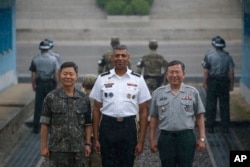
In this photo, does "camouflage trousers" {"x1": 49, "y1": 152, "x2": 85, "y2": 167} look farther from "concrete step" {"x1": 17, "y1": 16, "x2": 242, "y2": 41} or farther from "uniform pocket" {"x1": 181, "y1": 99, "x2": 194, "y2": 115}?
"concrete step" {"x1": 17, "y1": 16, "x2": 242, "y2": 41}

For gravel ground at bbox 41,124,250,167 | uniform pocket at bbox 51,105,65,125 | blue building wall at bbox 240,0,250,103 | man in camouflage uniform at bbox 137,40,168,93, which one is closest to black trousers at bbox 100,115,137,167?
uniform pocket at bbox 51,105,65,125

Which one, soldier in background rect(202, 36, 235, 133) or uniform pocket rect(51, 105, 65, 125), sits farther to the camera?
soldier in background rect(202, 36, 235, 133)

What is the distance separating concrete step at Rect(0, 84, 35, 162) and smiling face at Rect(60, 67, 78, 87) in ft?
12.8

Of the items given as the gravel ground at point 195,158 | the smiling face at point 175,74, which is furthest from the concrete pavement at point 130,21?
the smiling face at point 175,74

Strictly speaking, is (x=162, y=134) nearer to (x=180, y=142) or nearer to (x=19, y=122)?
(x=180, y=142)

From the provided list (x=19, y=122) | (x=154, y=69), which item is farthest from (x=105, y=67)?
(x=19, y=122)

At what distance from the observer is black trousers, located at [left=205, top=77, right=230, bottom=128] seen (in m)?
12.4

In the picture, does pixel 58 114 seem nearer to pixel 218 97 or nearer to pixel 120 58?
pixel 120 58

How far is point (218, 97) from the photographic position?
12656mm

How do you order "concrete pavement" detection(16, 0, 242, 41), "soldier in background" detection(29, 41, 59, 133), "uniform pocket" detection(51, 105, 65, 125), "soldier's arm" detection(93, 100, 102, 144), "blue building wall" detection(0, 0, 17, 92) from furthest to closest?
"concrete pavement" detection(16, 0, 242, 41), "blue building wall" detection(0, 0, 17, 92), "soldier in background" detection(29, 41, 59, 133), "soldier's arm" detection(93, 100, 102, 144), "uniform pocket" detection(51, 105, 65, 125)

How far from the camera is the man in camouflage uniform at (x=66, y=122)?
7418 millimetres

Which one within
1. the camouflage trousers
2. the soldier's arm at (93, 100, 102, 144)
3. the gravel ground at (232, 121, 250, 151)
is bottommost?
the gravel ground at (232, 121, 250, 151)

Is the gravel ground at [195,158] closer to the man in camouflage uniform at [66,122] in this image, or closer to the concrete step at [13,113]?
the concrete step at [13,113]

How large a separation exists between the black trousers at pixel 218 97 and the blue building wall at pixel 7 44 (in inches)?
211
